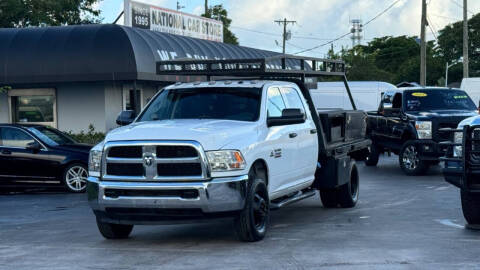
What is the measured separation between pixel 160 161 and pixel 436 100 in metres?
12.2

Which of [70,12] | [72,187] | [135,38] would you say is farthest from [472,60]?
[72,187]

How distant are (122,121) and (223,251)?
9.47 ft

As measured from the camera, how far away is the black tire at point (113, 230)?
9523mm

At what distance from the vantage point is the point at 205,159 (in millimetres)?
8633

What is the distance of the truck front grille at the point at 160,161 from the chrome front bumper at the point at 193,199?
84 millimetres

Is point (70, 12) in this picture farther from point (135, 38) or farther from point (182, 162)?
point (182, 162)

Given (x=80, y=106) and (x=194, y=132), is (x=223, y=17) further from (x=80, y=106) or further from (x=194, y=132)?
(x=194, y=132)

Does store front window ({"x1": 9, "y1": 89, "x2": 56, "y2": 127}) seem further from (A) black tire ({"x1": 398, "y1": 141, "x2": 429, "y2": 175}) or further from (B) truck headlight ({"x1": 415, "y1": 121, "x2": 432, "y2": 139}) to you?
(B) truck headlight ({"x1": 415, "y1": 121, "x2": 432, "y2": 139})

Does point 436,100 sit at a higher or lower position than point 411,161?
higher

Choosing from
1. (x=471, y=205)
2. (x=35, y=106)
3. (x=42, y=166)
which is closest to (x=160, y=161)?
(x=471, y=205)

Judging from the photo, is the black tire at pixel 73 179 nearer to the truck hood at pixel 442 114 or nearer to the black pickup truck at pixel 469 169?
the truck hood at pixel 442 114

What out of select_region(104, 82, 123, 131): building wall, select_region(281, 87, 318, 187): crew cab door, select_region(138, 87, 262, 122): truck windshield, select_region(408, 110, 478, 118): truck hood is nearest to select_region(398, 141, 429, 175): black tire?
select_region(408, 110, 478, 118): truck hood

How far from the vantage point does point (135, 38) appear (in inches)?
989

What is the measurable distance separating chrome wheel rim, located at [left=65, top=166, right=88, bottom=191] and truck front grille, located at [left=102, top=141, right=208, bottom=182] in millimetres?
7680
